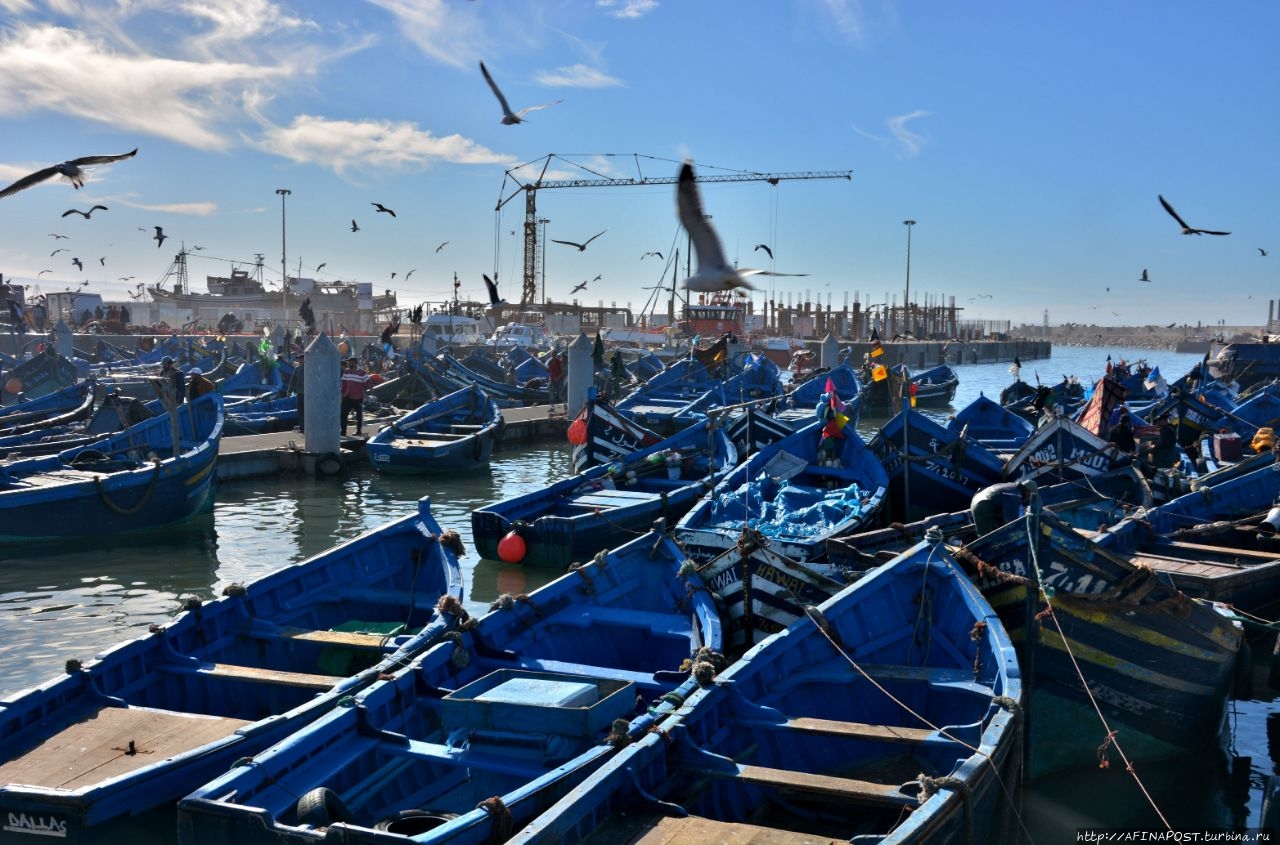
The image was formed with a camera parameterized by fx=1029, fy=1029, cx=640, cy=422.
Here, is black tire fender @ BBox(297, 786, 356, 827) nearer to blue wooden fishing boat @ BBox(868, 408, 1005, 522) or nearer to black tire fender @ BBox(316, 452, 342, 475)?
blue wooden fishing boat @ BBox(868, 408, 1005, 522)

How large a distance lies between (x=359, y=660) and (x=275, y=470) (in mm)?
15190

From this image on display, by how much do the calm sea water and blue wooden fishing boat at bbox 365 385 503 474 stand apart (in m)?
0.54

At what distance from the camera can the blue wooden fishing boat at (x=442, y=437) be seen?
23562 mm

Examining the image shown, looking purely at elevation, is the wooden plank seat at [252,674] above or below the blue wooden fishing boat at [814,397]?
below

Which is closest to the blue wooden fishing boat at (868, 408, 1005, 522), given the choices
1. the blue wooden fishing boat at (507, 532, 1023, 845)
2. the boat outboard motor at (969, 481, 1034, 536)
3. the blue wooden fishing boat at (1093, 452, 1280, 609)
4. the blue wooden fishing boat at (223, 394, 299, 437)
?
the blue wooden fishing boat at (1093, 452, 1280, 609)

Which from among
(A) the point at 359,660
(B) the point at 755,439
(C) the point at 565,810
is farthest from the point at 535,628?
(B) the point at 755,439

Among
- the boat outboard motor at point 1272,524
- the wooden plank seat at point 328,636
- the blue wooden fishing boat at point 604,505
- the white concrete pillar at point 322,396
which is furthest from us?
the white concrete pillar at point 322,396

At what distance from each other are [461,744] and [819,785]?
8.85ft

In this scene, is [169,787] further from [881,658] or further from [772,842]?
[881,658]

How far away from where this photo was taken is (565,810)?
6160mm

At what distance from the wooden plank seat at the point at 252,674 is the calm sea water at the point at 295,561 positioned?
3.25 metres

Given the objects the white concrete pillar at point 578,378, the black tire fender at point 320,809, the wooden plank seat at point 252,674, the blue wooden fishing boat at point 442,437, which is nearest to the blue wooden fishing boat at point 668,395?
the white concrete pillar at point 578,378

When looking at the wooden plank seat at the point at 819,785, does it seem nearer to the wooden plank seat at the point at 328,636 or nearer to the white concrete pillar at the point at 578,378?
the wooden plank seat at the point at 328,636

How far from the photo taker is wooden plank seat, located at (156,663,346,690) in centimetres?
877
